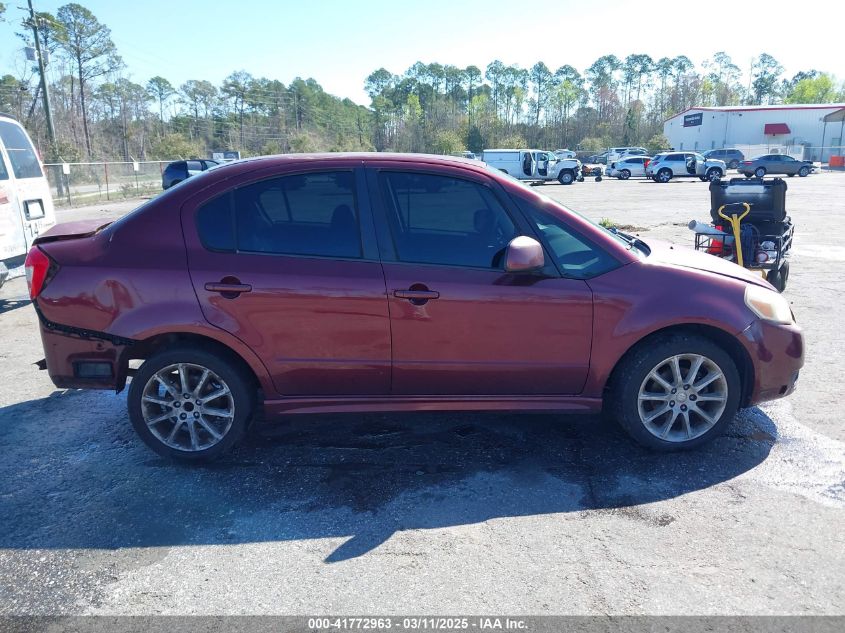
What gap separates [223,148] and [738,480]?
3014 inches

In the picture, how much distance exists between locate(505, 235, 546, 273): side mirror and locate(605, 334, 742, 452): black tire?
34.6 inches

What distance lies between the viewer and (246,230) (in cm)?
374

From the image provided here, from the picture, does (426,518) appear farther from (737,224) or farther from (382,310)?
(737,224)

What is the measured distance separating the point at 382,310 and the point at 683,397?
1938 millimetres

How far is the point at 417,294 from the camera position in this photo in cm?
363

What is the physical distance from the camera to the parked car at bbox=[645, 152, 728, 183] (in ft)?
126

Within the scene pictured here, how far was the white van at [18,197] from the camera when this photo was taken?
24.0 ft

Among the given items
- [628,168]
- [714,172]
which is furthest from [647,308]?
[628,168]

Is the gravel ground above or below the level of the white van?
below

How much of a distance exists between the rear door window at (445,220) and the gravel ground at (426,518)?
127cm

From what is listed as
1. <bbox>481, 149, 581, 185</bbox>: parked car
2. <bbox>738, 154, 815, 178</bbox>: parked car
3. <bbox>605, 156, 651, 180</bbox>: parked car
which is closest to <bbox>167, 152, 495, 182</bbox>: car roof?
<bbox>481, 149, 581, 185</bbox>: parked car

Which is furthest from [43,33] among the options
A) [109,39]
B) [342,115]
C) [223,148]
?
[342,115]

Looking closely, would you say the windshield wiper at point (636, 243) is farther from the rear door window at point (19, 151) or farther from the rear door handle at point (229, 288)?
the rear door window at point (19, 151)

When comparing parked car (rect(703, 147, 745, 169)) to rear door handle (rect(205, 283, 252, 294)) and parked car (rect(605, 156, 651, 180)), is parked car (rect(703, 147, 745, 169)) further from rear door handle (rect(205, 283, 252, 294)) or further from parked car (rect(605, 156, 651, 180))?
rear door handle (rect(205, 283, 252, 294))
